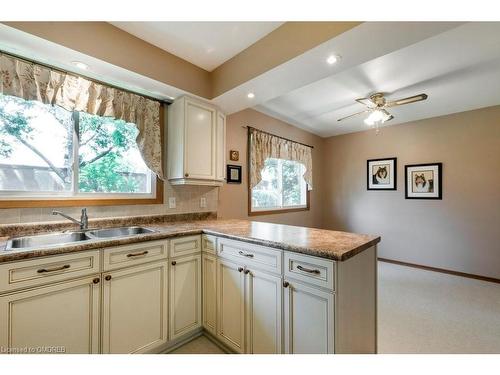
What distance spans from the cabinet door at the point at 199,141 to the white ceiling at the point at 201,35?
1.56 ft

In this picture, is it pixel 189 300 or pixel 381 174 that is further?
pixel 381 174

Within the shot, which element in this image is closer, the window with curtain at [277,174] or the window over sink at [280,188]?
the window with curtain at [277,174]

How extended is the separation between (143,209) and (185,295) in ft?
3.19

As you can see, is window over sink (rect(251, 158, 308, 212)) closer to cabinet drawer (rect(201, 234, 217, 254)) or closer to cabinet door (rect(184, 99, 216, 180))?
cabinet door (rect(184, 99, 216, 180))

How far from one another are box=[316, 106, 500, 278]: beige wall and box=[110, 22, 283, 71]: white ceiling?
319 cm

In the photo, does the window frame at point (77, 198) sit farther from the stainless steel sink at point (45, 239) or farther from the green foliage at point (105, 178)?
the stainless steel sink at point (45, 239)

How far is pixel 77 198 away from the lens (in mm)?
1951

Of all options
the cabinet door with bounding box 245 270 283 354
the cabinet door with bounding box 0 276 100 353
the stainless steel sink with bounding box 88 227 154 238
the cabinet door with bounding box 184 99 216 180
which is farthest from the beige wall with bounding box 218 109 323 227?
the cabinet door with bounding box 0 276 100 353

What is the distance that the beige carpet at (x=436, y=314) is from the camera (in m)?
1.89

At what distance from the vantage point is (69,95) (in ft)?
6.03

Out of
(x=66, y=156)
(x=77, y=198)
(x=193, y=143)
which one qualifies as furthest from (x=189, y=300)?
(x=66, y=156)

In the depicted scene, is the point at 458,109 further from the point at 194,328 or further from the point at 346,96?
the point at 194,328

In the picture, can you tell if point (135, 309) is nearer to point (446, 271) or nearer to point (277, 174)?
point (277, 174)
